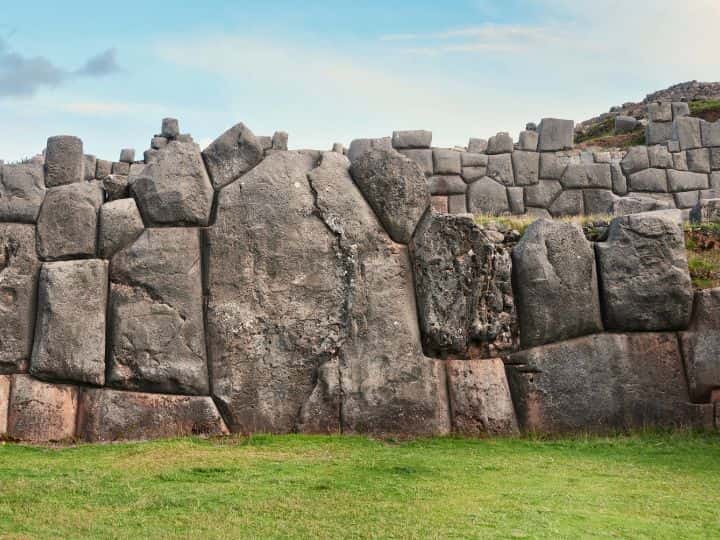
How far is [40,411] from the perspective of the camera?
10000mm

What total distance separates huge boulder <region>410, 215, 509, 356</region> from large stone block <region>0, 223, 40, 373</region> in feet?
13.1

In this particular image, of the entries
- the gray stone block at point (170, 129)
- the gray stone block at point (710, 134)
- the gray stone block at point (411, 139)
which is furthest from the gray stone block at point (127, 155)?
the gray stone block at point (710, 134)

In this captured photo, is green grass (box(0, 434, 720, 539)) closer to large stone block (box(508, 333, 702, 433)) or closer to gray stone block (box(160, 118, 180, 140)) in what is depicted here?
large stone block (box(508, 333, 702, 433))

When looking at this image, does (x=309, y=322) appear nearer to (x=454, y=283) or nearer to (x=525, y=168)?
(x=454, y=283)

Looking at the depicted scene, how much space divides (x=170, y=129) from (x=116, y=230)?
66.8 ft

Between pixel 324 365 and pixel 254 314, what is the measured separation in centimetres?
88

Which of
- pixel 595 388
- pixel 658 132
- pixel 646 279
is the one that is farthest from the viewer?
pixel 658 132

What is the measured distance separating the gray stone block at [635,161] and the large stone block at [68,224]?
1458 centimetres

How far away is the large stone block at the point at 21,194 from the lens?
1036 cm

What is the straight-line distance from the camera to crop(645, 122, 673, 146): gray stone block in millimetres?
23859

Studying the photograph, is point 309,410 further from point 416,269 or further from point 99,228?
point 99,228

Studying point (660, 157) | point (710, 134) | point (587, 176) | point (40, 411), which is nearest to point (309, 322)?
point (40, 411)

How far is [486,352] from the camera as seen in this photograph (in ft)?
34.0

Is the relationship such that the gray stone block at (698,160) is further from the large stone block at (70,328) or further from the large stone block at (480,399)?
the large stone block at (70,328)
